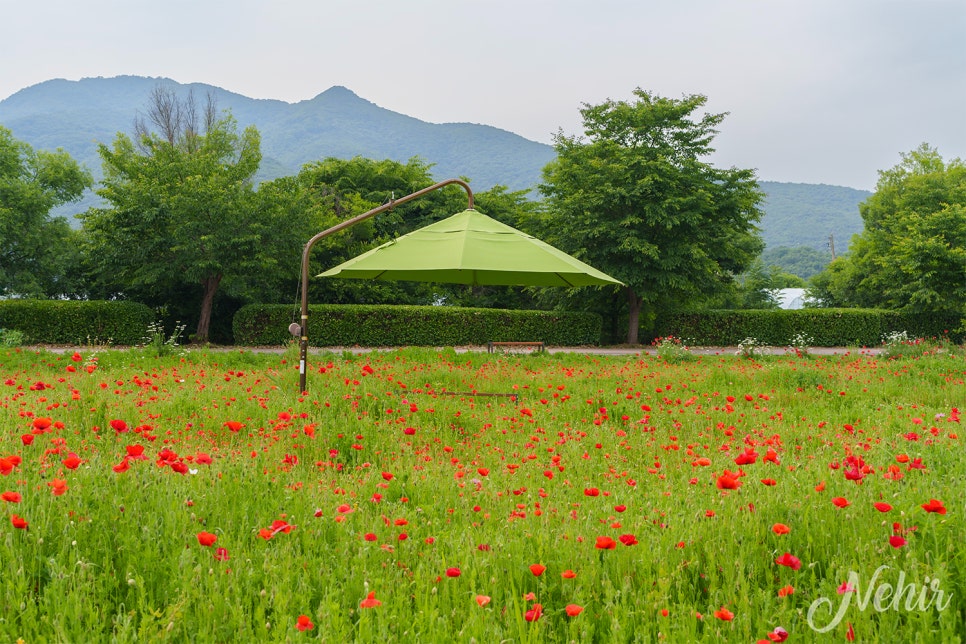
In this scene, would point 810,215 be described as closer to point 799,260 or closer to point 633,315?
point 799,260

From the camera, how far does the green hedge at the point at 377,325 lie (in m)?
22.3

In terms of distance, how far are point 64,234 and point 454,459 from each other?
28261 millimetres

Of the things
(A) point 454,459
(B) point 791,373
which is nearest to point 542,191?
(B) point 791,373

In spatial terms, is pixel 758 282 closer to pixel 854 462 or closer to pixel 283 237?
pixel 283 237

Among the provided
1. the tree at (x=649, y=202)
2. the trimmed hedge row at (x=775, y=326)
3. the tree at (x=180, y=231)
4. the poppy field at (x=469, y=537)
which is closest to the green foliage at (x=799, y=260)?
the trimmed hedge row at (x=775, y=326)

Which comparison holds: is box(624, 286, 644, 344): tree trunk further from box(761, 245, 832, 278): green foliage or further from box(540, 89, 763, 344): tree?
box(761, 245, 832, 278): green foliage

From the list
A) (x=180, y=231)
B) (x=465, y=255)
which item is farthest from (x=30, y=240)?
(x=465, y=255)

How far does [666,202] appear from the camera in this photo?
2291cm

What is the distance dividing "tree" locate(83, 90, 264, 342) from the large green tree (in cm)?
2672

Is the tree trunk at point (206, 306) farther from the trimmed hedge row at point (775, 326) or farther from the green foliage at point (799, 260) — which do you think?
the green foliage at point (799, 260)

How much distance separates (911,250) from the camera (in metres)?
27.0

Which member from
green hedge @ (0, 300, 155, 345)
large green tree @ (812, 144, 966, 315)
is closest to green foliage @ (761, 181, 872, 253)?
large green tree @ (812, 144, 966, 315)

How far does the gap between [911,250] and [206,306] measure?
94.1ft

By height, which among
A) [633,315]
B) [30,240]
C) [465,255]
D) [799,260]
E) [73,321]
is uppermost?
[799,260]
